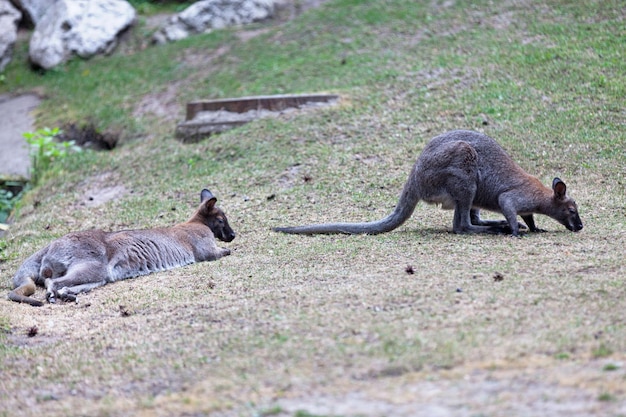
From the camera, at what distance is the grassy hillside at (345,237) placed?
4160 mm

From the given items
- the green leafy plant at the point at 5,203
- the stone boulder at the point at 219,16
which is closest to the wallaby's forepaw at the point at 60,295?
the green leafy plant at the point at 5,203

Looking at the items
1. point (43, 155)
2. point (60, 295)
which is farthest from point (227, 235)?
point (43, 155)

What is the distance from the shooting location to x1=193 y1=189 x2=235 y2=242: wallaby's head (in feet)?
27.0

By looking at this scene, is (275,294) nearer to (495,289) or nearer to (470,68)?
(495,289)

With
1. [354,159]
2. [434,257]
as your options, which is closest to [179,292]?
[434,257]

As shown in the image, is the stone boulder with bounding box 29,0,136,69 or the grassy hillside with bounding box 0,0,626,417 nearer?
the grassy hillside with bounding box 0,0,626,417

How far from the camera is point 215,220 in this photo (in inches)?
326

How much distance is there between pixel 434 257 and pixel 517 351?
231 centimetres

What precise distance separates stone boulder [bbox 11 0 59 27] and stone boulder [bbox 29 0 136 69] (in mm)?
1735

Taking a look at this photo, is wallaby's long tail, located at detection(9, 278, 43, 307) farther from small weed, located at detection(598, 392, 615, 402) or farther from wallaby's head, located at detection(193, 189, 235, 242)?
small weed, located at detection(598, 392, 615, 402)

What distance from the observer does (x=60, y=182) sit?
A: 1173 cm

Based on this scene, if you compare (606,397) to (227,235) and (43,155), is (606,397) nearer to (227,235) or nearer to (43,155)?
(227,235)

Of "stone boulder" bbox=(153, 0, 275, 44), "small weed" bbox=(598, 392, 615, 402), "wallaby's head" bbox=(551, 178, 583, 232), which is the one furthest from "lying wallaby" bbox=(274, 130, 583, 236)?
"stone boulder" bbox=(153, 0, 275, 44)

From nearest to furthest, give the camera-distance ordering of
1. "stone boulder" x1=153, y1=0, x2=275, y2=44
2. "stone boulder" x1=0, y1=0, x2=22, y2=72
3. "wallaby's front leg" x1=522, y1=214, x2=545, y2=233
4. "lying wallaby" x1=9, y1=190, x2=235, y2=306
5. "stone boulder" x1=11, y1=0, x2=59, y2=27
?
1. "lying wallaby" x1=9, y1=190, x2=235, y2=306
2. "wallaby's front leg" x1=522, y1=214, x2=545, y2=233
3. "stone boulder" x1=153, y1=0, x2=275, y2=44
4. "stone boulder" x1=0, y1=0, x2=22, y2=72
5. "stone boulder" x1=11, y1=0, x2=59, y2=27
